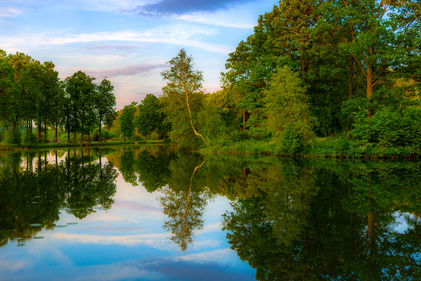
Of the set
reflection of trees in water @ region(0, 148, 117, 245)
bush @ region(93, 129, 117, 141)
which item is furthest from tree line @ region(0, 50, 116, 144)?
reflection of trees in water @ region(0, 148, 117, 245)

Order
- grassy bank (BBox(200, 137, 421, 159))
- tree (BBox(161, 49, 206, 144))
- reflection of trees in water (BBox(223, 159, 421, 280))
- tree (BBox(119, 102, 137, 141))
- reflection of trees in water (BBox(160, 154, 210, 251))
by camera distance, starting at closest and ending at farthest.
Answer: reflection of trees in water (BBox(223, 159, 421, 280)) < reflection of trees in water (BBox(160, 154, 210, 251)) < grassy bank (BBox(200, 137, 421, 159)) < tree (BBox(161, 49, 206, 144)) < tree (BBox(119, 102, 137, 141))

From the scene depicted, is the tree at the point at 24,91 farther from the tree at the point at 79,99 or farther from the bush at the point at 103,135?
the bush at the point at 103,135

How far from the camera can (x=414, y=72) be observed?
29.2 meters

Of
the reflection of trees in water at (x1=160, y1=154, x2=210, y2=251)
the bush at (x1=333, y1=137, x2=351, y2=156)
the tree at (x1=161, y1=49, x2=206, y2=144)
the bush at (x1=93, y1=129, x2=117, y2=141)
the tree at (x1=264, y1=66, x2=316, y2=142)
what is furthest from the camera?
the bush at (x1=93, y1=129, x2=117, y2=141)

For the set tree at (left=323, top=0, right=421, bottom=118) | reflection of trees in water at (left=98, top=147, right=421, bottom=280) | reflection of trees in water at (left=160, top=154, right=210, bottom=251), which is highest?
tree at (left=323, top=0, right=421, bottom=118)

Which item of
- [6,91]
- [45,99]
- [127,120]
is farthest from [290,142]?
[127,120]

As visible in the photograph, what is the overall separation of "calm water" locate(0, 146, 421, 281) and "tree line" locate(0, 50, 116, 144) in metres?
38.3

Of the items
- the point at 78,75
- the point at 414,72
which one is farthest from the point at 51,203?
the point at 78,75

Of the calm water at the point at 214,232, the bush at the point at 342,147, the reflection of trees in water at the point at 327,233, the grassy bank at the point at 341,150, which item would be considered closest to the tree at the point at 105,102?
the grassy bank at the point at 341,150

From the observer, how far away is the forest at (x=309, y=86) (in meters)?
27.2

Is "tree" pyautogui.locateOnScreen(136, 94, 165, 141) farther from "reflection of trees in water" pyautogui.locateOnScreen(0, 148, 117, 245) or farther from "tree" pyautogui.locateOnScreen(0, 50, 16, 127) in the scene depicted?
"reflection of trees in water" pyautogui.locateOnScreen(0, 148, 117, 245)

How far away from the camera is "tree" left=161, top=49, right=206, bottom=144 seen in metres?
37.9

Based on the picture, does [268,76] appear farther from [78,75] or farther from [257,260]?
[78,75]

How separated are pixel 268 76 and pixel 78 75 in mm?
45537
